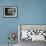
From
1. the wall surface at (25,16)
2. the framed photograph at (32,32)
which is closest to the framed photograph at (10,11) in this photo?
the wall surface at (25,16)

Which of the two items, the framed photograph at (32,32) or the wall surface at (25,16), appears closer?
the framed photograph at (32,32)

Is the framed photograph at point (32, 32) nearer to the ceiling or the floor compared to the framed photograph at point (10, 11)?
nearer to the floor

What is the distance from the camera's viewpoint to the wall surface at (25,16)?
399cm

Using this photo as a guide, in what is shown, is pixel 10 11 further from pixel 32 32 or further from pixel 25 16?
pixel 32 32

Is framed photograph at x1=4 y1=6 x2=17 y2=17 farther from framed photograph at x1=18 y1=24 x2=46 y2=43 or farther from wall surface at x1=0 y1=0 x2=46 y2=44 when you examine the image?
framed photograph at x1=18 y1=24 x2=46 y2=43

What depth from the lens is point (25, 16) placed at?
158 inches

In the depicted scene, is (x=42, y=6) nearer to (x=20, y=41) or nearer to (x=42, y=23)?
(x=42, y=23)

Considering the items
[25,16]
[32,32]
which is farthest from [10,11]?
[32,32]

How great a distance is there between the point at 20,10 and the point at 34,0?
501 millimetres

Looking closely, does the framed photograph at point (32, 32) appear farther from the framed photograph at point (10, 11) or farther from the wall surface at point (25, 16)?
the framed photograph at point (10, 11)

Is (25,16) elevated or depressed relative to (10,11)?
depressed

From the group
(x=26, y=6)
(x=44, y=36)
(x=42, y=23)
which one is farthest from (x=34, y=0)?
(x=44, y=36)

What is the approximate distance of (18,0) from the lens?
4.04m

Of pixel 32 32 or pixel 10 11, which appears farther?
pixel 10 11
